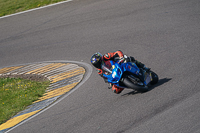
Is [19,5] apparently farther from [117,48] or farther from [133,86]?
[133,86]

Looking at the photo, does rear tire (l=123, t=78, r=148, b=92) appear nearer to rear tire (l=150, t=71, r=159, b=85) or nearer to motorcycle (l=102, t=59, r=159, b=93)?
motorcycle (l=102, t=59, r=159, b=93)

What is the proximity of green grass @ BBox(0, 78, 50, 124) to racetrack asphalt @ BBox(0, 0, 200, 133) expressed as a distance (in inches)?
50.3

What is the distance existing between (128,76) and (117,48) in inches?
147

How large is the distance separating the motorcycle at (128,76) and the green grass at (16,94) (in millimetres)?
3342

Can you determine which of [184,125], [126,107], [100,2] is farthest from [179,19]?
[184,125]

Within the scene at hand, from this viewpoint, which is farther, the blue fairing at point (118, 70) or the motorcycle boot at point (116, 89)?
the motorcycle boot at point (116, 89)

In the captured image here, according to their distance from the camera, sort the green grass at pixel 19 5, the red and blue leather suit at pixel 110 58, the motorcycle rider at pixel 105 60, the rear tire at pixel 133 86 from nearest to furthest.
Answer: the rear tire at pixel 133 86
the motorcycle rider at pixel 105 60
the red and blue leather suit at pixel 110 58
the green grass at pixel 19 5

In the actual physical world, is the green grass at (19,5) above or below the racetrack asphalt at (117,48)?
above

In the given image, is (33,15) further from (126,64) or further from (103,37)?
(126,64)

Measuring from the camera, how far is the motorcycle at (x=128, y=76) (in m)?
7.40

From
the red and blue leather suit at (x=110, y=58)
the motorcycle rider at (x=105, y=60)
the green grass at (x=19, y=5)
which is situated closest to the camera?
the motorcycle rider at (x=105, y=60)

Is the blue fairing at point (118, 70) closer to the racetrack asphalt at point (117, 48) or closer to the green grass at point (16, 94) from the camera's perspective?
the racetrack asphalt at point (117, 48)

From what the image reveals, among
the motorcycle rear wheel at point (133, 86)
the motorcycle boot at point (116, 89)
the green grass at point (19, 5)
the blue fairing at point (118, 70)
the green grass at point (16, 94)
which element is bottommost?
the green grass at point (16, 94)

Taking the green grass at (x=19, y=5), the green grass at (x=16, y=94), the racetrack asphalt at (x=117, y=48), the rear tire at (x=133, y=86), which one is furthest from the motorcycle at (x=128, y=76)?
the green grass at (x=19, y=5)
